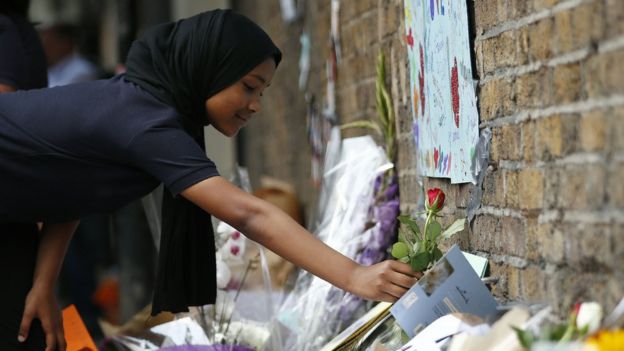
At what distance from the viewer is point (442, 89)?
3111 mm

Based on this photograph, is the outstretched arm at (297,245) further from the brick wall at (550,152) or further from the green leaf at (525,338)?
the green leaf at (525,338)

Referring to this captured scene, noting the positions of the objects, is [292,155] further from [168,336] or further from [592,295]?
[592,295]

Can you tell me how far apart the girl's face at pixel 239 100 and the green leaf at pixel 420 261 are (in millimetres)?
643

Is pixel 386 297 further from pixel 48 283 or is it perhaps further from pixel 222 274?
pixel 222 274

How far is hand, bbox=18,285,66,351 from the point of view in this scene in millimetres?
3213

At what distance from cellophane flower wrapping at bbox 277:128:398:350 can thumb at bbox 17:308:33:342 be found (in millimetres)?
803

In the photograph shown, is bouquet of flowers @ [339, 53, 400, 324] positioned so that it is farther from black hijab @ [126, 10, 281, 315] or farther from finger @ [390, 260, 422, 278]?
finger @ [390, 260, 422, 278]

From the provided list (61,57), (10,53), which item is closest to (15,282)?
(10,53)

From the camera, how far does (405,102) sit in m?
3.66

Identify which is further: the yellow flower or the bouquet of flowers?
the bouquet of flowers

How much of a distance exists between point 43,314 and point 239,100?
888 mm

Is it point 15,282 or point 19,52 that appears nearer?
point 15,282

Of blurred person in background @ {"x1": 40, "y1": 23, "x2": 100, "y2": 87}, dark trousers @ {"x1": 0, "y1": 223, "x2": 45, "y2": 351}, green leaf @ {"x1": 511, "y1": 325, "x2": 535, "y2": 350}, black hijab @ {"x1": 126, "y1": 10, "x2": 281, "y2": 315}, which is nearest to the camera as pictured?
green leaf @ {"x1": 511, "y1": 325, "x2": 535, "y2": 350}

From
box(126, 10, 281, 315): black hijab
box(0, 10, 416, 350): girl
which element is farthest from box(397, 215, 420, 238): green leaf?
box(126, 10, 281, 315): black hijab
